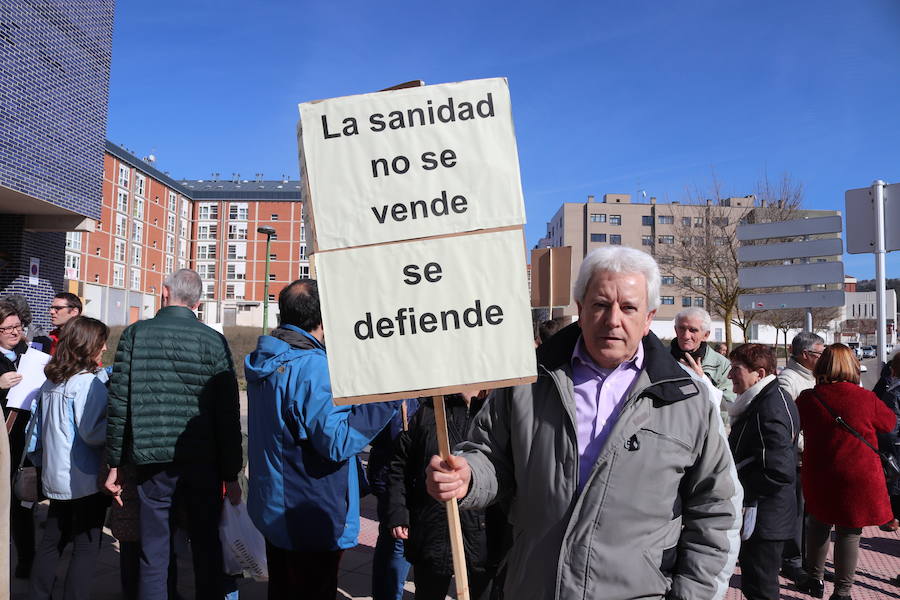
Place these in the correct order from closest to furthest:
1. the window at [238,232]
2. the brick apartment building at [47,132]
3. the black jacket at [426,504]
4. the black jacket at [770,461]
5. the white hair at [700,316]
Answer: the black jacket at [426,504]
the black jacket at [770,461]
the white hair at [700,316]
the brick apartment building at [47,132]
the window at [238,232]

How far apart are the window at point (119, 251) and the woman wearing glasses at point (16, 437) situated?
64.2m

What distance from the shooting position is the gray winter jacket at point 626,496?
2.00 meters

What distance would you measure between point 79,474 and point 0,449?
2.97 m

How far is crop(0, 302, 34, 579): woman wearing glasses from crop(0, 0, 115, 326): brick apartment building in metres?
8.91

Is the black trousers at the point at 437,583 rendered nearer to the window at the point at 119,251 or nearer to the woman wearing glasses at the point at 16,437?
the woman wearing glasses at the point at 16,437

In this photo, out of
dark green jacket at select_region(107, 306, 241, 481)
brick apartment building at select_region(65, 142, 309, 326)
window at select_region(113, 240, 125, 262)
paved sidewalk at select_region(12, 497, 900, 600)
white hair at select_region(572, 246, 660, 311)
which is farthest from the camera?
brick apartment building at select_region(65, 142, 309, 326)

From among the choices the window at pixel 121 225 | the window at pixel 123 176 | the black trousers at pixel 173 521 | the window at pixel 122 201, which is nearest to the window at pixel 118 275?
the window at pixel 121 225

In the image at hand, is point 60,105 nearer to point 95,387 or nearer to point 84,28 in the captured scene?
point 84,28

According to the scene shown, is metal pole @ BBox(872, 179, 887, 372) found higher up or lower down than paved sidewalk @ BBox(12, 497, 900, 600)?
higher up

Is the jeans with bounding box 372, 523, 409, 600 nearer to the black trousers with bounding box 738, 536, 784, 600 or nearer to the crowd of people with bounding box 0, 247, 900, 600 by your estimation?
the crowd of people with bounding box 0, 247, 900, 600

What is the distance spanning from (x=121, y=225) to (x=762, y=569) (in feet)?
223

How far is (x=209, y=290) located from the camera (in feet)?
269

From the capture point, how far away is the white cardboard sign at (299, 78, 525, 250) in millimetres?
2012

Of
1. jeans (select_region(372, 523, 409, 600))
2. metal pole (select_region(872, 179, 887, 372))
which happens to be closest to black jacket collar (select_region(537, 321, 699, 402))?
jeans (select_region(372, 523, 409, 600))
